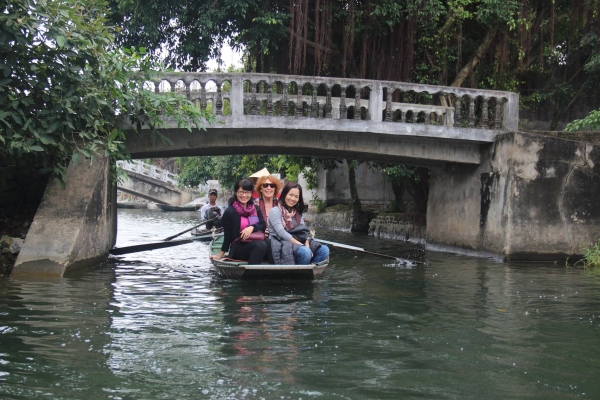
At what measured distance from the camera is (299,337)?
6504mm

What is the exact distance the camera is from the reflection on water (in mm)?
4988

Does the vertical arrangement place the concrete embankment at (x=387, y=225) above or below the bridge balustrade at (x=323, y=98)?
below

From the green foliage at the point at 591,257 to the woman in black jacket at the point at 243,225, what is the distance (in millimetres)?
6078

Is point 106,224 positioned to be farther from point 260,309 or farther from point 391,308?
point 391,308

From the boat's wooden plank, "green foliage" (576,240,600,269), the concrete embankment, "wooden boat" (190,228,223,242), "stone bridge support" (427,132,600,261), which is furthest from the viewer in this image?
the concrete embankment

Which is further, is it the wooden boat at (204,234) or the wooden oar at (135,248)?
the wooden boat at (204,234)

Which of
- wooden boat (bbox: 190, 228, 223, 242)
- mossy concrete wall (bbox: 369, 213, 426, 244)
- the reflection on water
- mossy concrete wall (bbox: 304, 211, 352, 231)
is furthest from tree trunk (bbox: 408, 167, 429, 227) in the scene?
the reflection on water

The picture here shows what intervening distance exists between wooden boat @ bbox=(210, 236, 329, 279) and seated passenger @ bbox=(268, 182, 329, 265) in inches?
7.1

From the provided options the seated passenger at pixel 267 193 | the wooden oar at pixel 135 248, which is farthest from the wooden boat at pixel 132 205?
the seated passenger at pixel 267 193

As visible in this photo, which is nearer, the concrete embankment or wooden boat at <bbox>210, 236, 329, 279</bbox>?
wooden boat at <bbox>210, 236, 329, 279</bbox>

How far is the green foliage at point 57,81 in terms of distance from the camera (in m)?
9.49

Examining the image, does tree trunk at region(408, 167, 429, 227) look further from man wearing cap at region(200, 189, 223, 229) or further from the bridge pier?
the bridge pier

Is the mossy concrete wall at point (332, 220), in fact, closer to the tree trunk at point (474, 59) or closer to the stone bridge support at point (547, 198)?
the tree trunk at point (474, 59)

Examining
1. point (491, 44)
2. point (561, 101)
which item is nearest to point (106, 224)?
point (491, 44)
